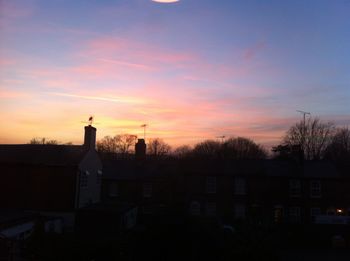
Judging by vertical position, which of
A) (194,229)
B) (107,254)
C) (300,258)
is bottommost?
(300,258)

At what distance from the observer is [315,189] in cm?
4288

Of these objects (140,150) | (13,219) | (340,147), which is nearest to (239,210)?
(140,150)

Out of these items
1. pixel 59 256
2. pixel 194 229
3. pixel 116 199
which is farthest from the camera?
pixel 116 199

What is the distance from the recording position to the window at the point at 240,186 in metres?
43.4

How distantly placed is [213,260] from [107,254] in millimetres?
5288

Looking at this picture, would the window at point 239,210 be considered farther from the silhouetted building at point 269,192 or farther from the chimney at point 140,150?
the chimney at point 140,150

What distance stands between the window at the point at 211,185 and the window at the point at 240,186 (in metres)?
2.21

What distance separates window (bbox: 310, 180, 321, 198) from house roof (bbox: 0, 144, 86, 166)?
905 inches

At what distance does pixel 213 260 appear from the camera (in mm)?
14469

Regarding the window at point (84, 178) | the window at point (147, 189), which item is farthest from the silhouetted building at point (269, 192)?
the window at point (84, 178)

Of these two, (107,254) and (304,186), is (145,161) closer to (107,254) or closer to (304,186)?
(304,186)

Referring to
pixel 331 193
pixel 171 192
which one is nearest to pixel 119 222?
pixel 171 192

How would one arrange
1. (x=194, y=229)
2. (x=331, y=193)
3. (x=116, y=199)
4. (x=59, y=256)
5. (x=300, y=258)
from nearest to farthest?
(x=194, y=229)
(x=59, y=256)
(x=300, y=258)
(x=331, y=193)
(x=116, y=199)

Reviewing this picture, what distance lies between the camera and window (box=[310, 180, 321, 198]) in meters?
42.8
